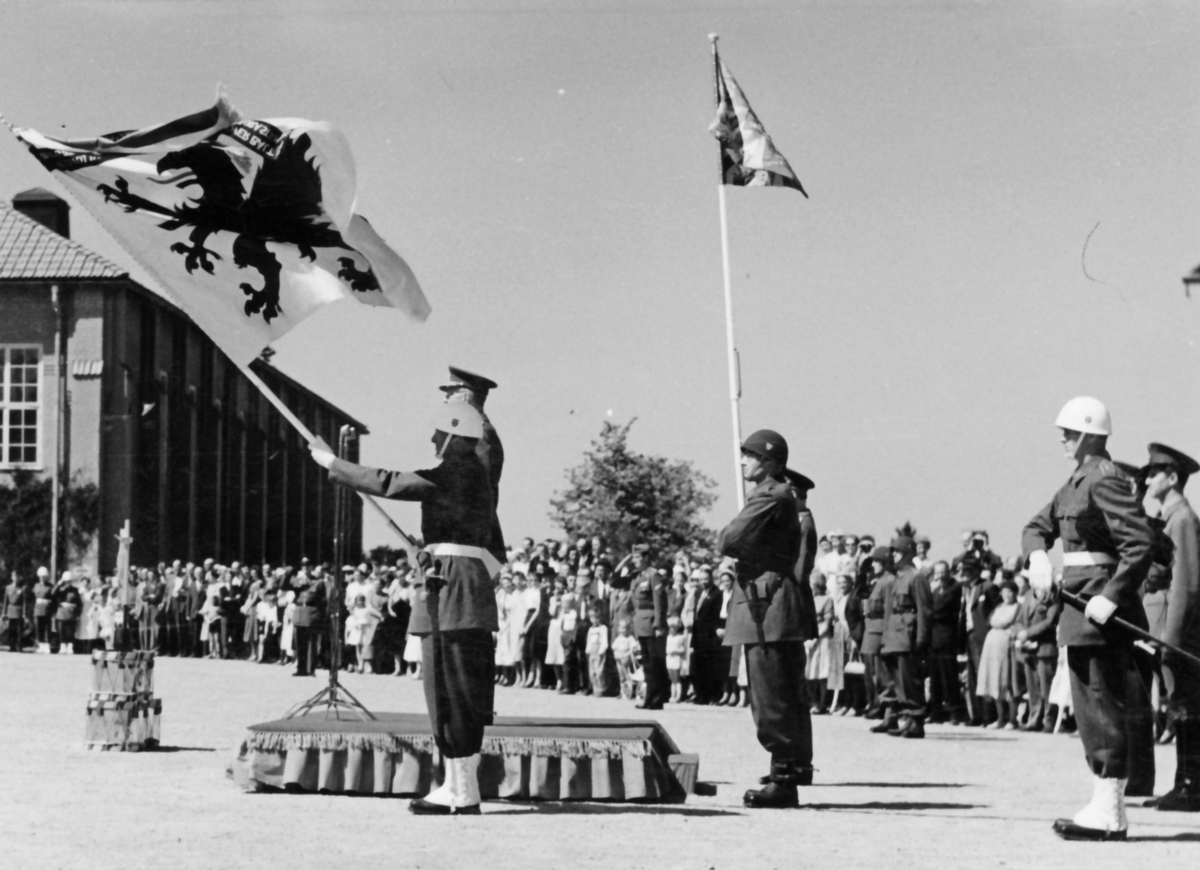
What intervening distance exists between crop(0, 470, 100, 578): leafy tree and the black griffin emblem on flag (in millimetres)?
35909

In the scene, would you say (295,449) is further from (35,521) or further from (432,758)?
(432,758)

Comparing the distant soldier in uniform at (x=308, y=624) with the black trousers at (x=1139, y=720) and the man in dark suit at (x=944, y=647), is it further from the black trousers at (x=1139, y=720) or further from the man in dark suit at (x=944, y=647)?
the black trousers at (x=1139, y=720)

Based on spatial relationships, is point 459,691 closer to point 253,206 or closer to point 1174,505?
point 253,206

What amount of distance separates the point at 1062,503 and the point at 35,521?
3910 cm

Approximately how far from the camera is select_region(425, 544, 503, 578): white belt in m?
9.22

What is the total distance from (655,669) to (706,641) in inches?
54.8

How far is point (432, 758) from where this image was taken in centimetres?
975

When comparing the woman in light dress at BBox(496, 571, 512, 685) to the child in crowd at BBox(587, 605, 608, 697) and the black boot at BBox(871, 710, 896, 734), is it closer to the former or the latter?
the child in crowd at BBox(587, 605, 608, 697)

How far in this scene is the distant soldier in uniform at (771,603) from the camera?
998 cm

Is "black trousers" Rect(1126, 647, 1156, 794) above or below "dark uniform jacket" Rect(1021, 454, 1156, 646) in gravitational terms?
below

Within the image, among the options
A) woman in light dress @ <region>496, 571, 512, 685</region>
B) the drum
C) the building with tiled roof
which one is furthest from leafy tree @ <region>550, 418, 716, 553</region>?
the drum

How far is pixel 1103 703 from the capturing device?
27.6ft

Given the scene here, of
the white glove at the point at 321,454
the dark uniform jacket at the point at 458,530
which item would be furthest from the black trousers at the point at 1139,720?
the white glove at the point at 321,454

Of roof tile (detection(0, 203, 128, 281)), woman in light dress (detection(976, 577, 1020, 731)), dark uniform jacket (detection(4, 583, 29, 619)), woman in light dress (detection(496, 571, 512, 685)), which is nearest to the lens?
woman in light dress (detection(976, 577, 1020, 731))
